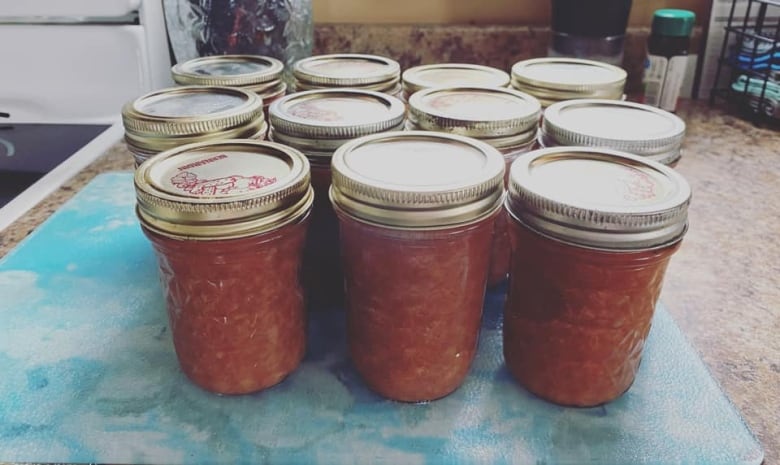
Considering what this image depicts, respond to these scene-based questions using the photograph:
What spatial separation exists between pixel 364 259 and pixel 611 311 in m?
0.21

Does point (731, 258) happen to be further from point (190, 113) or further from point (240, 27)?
point (240, 27)

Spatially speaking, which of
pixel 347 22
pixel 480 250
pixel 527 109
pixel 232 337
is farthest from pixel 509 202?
pixel 347 22

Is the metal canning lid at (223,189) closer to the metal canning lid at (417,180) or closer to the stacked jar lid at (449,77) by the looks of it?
the metal canning lid at (417,180)

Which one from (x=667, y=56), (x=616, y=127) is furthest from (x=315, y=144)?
(x=667, y=56)

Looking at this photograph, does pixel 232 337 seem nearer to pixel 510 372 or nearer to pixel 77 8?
pixel 510 372

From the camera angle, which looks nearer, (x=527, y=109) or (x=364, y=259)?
(x=364, y=259)

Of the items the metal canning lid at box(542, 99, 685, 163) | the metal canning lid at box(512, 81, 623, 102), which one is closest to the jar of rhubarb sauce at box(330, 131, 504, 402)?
the metal canning lid at box(542, 99, 685, 163)

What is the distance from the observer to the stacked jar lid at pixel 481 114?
642mm

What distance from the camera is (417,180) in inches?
20.9

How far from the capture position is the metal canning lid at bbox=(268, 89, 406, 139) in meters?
0.63

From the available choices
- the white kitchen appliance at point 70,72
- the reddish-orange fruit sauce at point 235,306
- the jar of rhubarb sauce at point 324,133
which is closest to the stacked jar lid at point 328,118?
the jar of rhubarb sauce at point 324,133

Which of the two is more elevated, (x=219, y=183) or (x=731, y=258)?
(x=219, y=183)

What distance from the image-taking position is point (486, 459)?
0.52m

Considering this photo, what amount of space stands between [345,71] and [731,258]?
1.79ft
